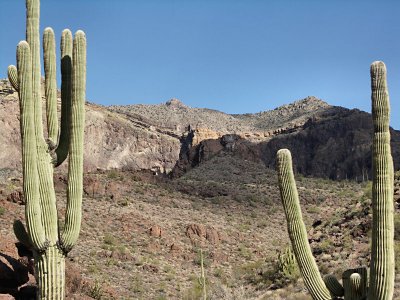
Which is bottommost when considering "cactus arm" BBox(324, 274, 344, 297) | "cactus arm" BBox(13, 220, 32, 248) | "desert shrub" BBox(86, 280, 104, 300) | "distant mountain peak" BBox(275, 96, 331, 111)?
"desert shrub" BBox(86, 280, 104, 300)

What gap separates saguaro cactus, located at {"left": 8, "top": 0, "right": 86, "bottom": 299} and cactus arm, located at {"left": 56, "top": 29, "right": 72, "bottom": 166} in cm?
2

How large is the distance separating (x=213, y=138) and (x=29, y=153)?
2502 inches

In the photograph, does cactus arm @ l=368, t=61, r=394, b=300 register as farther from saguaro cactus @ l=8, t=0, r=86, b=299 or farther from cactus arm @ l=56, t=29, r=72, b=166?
cactus arm @ l=56, t=29, r=72, b=166

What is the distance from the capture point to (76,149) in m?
9.72

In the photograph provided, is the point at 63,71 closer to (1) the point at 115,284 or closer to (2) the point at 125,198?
(1) the point at 115,284

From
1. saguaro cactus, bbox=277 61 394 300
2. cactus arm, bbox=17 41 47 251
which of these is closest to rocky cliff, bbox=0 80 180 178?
cactus arm, bbox=17 41 47 251

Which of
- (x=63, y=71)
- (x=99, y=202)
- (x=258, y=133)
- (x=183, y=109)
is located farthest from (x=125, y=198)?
(x=183, y=109)

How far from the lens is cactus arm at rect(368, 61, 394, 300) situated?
6.80m

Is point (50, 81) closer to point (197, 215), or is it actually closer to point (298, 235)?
point (298, 235)

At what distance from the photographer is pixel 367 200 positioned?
24.9 m

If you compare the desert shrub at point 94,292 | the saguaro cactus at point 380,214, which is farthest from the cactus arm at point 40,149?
the desert shrub at point 94,292

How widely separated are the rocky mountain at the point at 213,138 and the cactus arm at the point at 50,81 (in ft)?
159

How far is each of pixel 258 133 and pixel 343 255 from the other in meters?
61.2

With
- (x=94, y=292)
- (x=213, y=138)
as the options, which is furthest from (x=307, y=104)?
(x=94, y=292)
